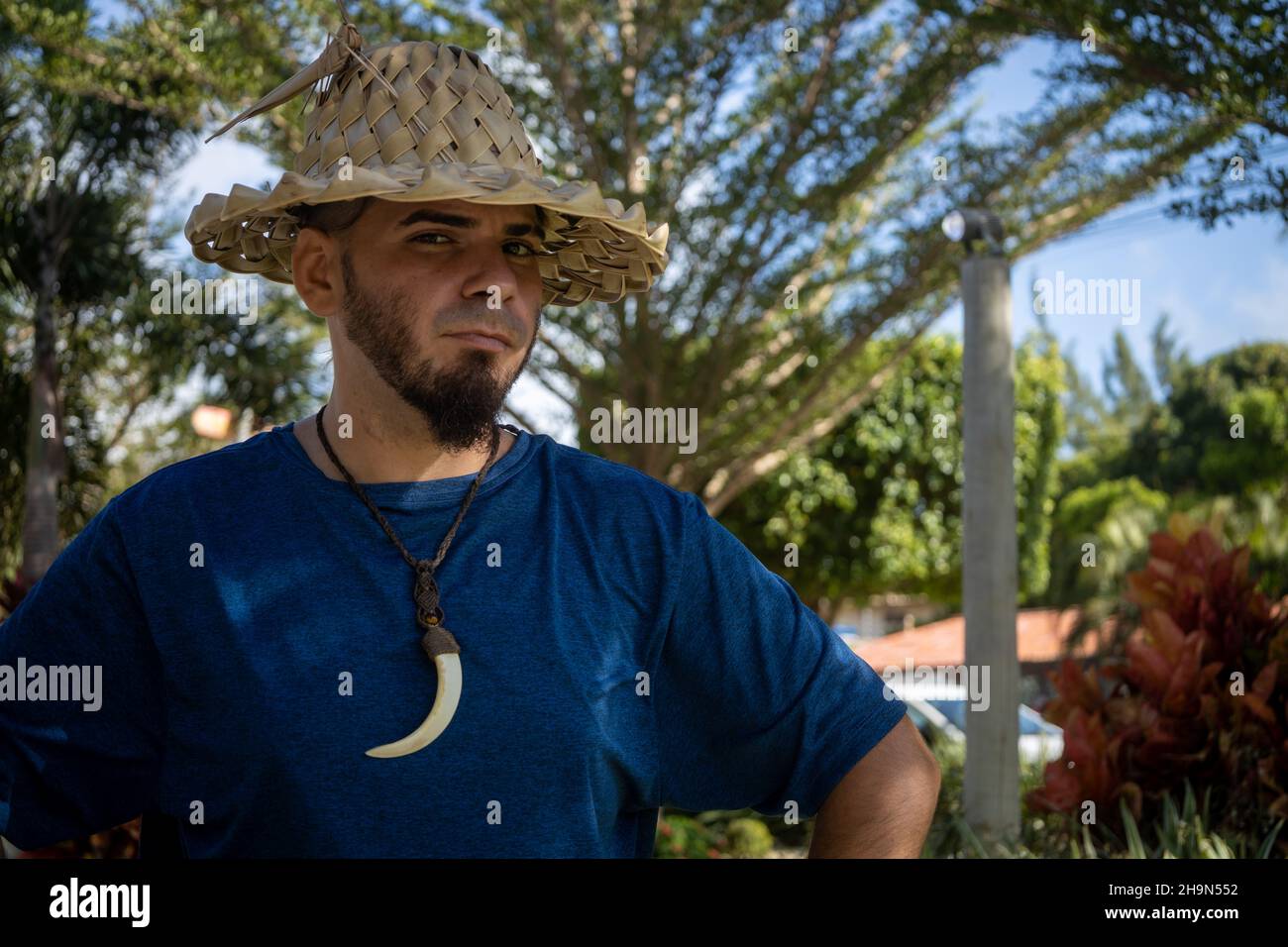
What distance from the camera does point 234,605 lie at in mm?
1772

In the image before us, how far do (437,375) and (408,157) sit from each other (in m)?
0.35

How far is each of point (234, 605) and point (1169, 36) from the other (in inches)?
210

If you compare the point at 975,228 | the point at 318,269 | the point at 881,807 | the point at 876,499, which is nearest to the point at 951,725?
the point at 975,228

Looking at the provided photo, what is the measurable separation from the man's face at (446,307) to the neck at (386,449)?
0.9 inches

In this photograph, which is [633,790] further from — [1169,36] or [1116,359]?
[1116,359]

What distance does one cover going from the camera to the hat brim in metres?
1.87

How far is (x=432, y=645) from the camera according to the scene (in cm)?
174

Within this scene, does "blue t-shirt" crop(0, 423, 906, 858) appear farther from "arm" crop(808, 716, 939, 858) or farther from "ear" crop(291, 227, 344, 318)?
"ear" crop(291, 227, 344, 318)

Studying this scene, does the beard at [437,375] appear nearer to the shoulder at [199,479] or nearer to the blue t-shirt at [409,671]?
the blue t-shirt at [409,671]

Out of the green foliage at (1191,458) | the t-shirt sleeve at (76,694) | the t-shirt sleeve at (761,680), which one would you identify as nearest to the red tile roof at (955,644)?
the green foliage at (1191,458)

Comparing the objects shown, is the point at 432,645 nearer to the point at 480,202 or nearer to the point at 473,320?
the point at 473,320

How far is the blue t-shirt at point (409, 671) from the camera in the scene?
5.64 ft

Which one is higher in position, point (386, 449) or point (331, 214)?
point (331, 214)
